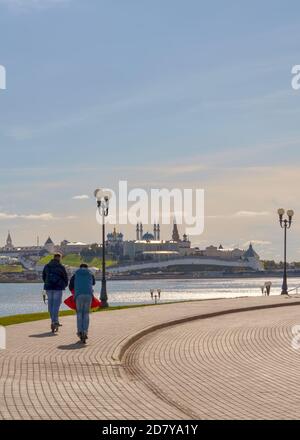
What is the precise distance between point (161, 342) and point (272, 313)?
10.4 meters

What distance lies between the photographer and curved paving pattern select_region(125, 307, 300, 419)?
10992mm

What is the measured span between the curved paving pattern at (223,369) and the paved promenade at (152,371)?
0.01m

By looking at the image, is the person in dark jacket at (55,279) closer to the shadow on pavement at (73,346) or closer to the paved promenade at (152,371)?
the paved promenade at (152,371)

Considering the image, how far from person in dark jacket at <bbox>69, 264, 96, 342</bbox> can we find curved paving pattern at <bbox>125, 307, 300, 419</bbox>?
44.9 inches

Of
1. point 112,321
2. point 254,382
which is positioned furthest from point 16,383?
point 112,321

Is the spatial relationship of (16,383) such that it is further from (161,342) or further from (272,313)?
(272,313)

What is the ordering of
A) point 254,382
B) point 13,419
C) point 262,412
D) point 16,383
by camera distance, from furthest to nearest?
point 254,382
point 16,383
point 262,412
point 13,419

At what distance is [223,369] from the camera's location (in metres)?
14.7

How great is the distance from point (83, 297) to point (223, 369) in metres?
4.34

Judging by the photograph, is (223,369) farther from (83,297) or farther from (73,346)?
(83,297)

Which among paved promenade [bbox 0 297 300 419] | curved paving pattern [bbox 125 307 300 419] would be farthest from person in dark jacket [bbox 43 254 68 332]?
curved paving pattern [bbox 125 307 300 419]

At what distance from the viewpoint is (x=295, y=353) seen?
54.9 ft

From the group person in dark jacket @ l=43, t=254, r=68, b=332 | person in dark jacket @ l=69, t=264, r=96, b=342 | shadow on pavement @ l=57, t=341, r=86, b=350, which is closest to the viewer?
shadow on pavement @ l=57, t=341, r=86, b=350

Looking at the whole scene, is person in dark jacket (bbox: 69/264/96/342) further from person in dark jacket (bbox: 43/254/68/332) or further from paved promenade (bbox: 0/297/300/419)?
person in dark jacket (bbox: 43/254/68/332)
